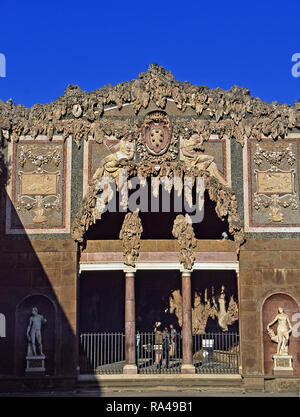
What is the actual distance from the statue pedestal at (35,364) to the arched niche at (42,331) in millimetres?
214

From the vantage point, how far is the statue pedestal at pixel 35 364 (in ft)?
94.3

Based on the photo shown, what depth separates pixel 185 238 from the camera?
30.5 m

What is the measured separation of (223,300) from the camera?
32594 mm

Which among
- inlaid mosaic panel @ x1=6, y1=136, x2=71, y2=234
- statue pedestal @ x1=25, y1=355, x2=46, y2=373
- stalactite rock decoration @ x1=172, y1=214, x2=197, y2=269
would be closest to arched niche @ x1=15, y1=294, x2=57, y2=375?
statue pedestal @ x1=25, y1=355, x2=46, y2=373

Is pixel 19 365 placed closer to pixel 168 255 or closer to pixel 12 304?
pixel 12 304

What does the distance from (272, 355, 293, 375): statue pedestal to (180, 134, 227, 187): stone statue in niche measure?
6.54 metres

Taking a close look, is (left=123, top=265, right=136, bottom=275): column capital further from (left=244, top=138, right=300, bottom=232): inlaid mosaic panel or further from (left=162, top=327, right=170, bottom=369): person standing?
(left=244, top=138, right=300, bottom=232): inlaid mosaic panel

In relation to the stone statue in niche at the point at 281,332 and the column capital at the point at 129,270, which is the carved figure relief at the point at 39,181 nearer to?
the column capital at the point at 129,270

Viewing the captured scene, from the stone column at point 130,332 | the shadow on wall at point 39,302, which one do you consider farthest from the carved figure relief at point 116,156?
the stone column at point 130,332

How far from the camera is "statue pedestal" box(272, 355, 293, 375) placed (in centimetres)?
2847

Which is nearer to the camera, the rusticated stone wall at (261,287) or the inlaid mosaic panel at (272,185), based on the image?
the rusticated stone wall at (261,287)
